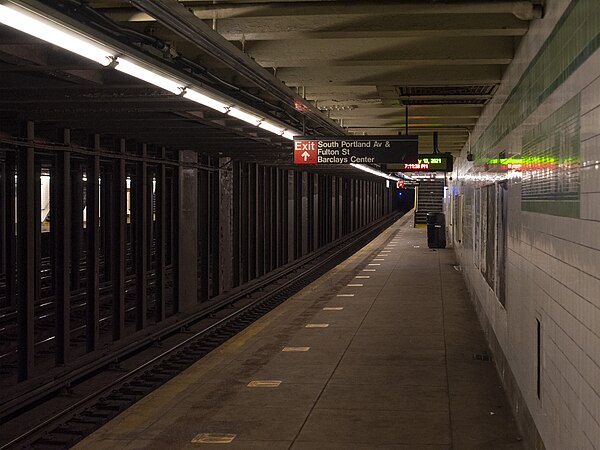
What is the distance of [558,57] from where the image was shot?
5129 millimetres

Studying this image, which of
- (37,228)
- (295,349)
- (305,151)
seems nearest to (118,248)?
(305,151)

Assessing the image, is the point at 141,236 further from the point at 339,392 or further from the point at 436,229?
the point at 436,229

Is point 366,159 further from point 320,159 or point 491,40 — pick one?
point 491,40

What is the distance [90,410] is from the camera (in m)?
9.21

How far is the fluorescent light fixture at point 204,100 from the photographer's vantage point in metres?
7.83

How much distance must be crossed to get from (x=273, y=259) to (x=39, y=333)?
11070 mm

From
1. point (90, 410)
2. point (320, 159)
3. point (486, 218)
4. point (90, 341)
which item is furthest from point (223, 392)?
point (320, 159)

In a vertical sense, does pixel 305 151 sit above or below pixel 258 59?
below

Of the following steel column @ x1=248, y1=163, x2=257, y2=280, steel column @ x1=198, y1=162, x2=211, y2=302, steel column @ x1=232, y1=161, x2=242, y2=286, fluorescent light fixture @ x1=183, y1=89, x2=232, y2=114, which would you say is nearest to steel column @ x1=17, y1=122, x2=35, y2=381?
fluorescent light fixture @ x1=183, y1=89, x2=232, y2=114

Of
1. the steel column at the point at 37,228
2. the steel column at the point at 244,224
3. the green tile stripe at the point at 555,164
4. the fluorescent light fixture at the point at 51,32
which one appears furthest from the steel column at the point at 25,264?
the steel column at the point at 244,224

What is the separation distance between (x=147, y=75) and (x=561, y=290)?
3.47m

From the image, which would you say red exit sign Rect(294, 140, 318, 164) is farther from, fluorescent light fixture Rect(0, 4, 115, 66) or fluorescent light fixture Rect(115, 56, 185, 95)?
fluorescent light fixture Rect(0, 4, 115, 66)

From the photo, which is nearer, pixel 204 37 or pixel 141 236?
pixel 204 37

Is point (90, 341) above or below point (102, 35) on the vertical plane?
below
